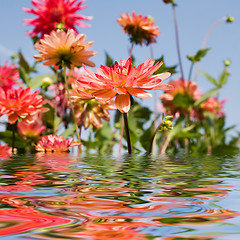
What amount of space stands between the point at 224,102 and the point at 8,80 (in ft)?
6.80

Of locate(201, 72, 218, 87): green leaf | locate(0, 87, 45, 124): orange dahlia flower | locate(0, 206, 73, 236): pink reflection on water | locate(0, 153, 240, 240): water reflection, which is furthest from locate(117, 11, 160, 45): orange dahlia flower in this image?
locate(0, 206, 73, 236): pink reflection on water

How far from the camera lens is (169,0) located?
6.15ft

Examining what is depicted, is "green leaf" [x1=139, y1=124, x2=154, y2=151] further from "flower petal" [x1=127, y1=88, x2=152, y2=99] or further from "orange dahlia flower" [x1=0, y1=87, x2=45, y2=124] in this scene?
"flower petal" [x1=127, y1=88, x2=152, y2=99]

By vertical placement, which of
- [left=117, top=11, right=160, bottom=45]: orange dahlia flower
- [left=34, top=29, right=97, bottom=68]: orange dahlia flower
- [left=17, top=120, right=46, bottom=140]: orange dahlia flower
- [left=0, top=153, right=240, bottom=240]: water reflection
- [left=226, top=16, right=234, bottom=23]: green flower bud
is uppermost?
[left=226, top=16, right=234, bottom=23]: green flower bud

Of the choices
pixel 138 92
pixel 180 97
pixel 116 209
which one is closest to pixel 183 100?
pixel 180 97

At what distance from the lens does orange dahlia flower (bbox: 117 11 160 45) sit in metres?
1.51

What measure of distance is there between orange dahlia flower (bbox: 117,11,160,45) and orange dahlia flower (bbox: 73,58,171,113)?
3.01 ft

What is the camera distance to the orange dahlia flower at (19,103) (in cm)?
107

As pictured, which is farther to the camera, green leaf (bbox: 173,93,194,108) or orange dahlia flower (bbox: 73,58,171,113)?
green leaf (bbox: 173,93,194,108)

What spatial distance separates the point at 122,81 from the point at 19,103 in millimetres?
532

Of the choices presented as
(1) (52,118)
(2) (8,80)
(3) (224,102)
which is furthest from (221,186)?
(3) (224,102)

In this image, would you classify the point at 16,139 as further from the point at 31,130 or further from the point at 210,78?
the point at 210,78

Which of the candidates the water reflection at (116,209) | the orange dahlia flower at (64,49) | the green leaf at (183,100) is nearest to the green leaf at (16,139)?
the orange dahlia flower at (64,49)

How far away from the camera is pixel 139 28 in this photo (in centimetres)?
152
